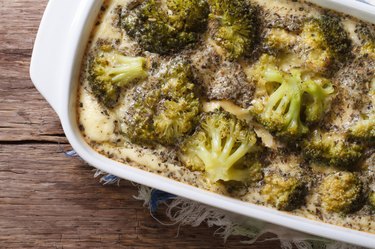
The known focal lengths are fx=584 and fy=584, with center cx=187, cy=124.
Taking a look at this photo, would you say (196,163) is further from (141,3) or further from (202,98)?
(141,3)

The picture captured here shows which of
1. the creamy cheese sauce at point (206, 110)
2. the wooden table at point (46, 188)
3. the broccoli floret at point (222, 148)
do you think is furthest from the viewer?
the wooden table at point (46, 188)

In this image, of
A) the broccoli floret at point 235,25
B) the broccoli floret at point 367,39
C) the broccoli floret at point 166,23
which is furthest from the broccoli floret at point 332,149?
the broccoli floret at point 166,23

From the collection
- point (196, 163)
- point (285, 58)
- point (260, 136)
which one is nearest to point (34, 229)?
point (196, 163)

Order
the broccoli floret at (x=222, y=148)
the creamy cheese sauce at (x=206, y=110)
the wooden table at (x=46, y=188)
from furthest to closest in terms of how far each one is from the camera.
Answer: the wooden table at (x=46, y=188) → the creamy cheese sauce at (x=206, y=110) → the broccoli floret at (x=222, y=148)

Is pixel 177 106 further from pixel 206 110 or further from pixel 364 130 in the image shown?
pixel 364 130

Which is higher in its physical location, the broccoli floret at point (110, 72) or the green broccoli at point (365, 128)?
the green broccoli at point (365, 128)

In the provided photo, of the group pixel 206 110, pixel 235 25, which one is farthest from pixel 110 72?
pixel 235 25

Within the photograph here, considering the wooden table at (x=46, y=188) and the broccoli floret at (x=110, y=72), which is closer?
the broccoli floret at (x=110, y=72)

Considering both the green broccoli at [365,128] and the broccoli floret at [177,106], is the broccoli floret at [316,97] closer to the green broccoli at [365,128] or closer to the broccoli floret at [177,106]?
the green broccoli at [365,128]
